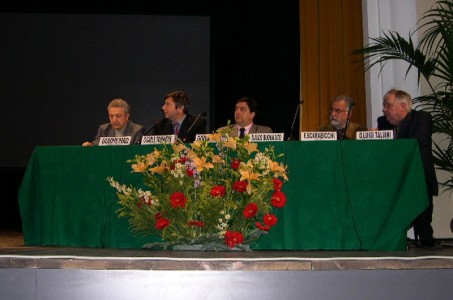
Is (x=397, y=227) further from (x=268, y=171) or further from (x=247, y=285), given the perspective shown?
(x=247, y=285)

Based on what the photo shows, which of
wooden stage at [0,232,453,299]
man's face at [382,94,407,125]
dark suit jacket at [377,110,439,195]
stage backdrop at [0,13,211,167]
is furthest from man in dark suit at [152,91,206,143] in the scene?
wooden stage at [0,232,453,299]

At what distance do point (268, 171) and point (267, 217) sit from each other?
0.23m

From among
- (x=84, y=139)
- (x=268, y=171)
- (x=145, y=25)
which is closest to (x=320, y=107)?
(x=145, y=25)

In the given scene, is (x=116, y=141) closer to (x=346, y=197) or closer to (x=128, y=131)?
(x=128, y=131)

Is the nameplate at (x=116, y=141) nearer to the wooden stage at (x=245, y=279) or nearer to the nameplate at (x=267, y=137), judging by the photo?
the nameplate at (x=267, y=137)

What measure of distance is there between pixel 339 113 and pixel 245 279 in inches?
97.6

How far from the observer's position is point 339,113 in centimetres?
450

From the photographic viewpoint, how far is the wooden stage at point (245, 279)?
7.33 ft

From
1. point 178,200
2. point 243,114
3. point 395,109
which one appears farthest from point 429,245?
point 178,200

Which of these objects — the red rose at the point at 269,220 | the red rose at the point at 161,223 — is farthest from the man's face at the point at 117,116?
the red rose at the point at 269,220

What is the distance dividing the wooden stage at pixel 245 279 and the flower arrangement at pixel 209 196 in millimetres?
787

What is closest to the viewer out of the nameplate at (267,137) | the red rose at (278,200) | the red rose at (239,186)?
the red rose at (239,186)

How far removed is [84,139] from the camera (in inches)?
272

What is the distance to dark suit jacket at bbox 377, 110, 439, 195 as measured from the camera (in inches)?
164
